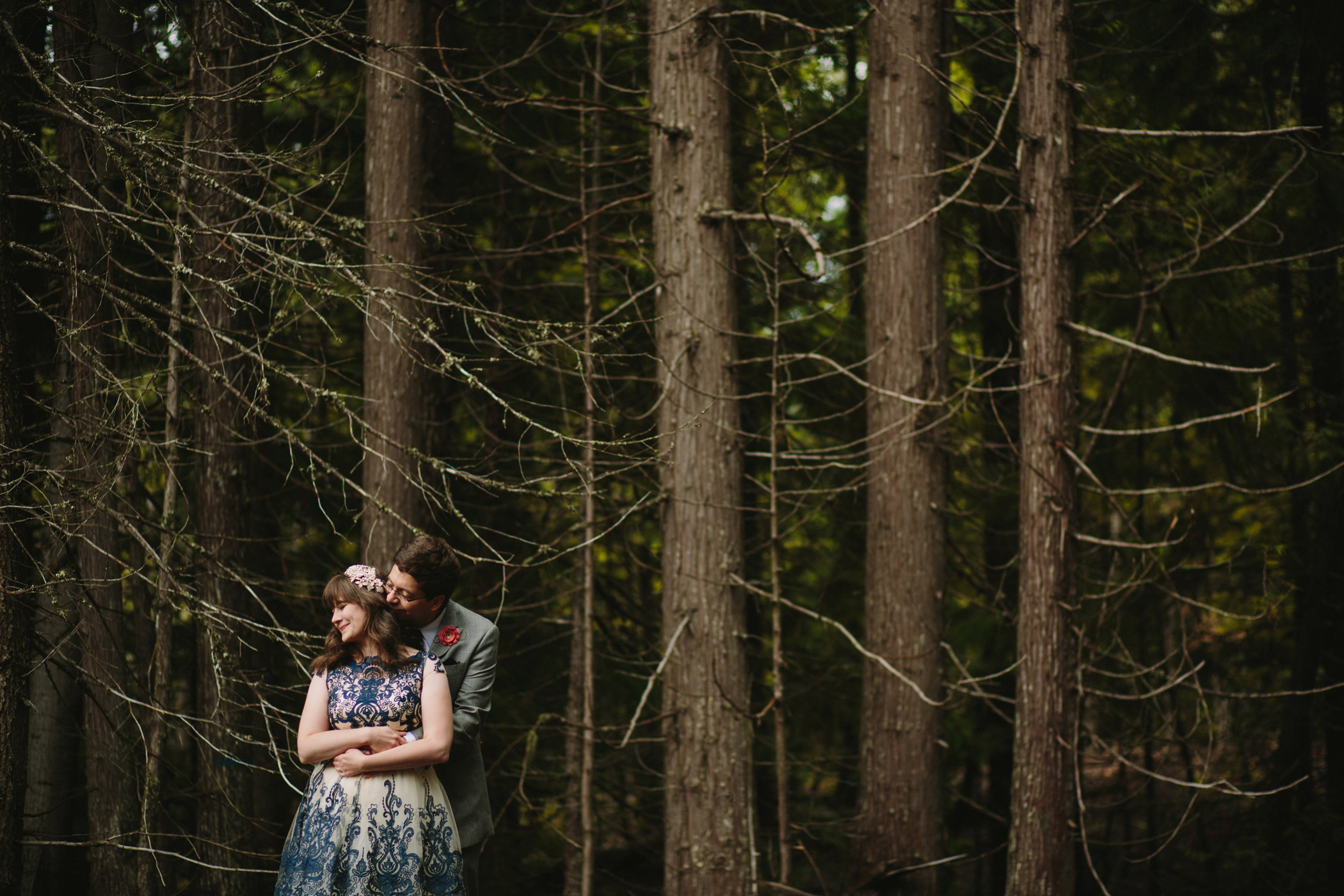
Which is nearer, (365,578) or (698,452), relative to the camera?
(365,578)

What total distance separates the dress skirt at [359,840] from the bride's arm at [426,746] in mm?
74

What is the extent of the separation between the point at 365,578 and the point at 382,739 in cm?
61

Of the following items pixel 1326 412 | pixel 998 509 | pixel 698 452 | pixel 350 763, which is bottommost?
pixel 350 763

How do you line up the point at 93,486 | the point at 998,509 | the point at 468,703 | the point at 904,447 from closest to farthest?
the point at 468,703 → the point at 93,486 → the point at 904,447 → the point at 998,509

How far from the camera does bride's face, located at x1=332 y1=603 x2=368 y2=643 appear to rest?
3613 millimetres

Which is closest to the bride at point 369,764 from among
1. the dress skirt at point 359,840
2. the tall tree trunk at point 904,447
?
the dress skirt at point 359,840

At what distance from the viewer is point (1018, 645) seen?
230 inches

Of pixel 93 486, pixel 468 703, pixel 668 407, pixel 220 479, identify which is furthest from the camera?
pixel 220 479

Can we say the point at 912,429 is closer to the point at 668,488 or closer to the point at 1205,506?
the point at 668,488

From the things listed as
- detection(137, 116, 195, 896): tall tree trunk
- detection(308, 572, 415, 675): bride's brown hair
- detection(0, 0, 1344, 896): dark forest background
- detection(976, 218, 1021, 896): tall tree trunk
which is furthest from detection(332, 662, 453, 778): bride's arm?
detection(976, 218, 1021, 896): tall tree trunk

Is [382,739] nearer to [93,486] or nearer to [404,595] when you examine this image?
[404,595]

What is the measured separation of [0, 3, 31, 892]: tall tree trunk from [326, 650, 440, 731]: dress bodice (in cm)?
167

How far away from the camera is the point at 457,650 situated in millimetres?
3934

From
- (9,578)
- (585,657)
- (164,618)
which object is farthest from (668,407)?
(9,578)
